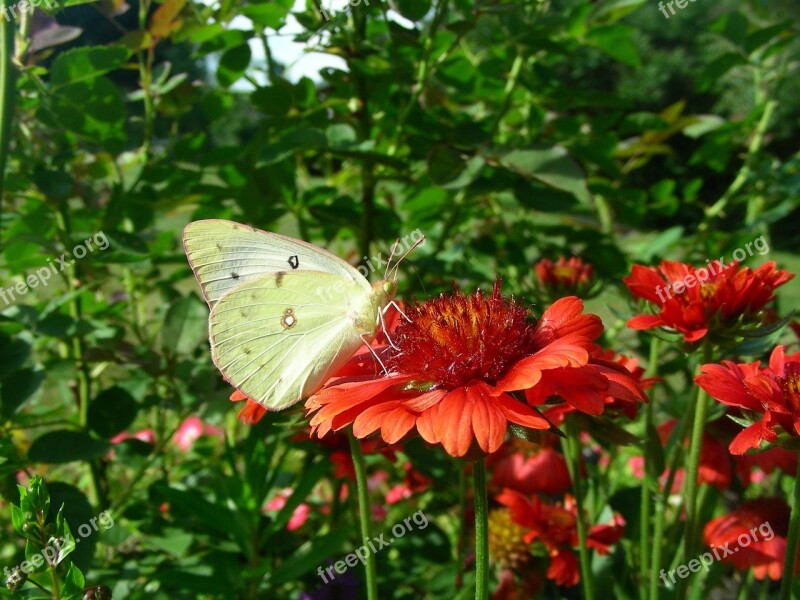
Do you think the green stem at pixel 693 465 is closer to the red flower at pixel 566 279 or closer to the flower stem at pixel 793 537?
the flower stem at pixel 793 537

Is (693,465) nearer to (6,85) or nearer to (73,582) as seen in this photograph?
(73,582)

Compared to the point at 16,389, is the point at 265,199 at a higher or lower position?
higher

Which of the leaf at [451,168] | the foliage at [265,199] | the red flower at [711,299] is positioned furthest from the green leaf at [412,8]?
the red flower at [711,299]

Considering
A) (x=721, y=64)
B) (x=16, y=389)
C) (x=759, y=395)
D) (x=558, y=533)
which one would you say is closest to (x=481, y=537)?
(x=759, y=395)

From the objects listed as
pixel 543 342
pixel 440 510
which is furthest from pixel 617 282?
pixel 440 510

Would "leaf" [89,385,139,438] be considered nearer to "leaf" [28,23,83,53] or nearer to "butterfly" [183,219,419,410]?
"butterfly" [183,219,419,410]
